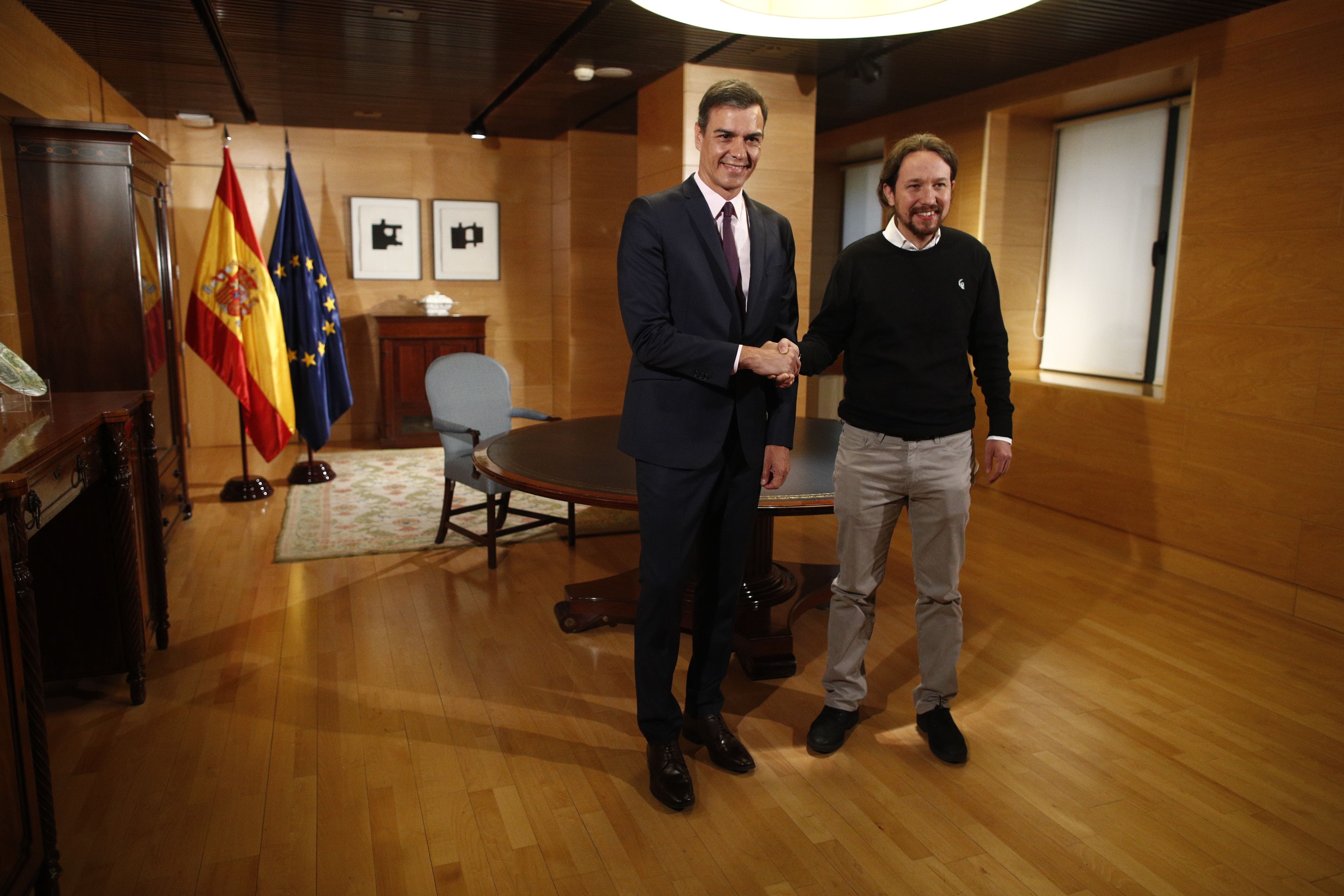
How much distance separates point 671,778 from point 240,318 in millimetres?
4312

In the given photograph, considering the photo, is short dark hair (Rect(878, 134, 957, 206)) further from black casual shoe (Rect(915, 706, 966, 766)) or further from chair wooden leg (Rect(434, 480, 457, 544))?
chair wooden leg (Rect(434, 480, 457, 544))

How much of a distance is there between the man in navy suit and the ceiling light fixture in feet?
0.96

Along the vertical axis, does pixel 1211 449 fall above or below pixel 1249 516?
above

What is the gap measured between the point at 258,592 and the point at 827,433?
249 centimetres

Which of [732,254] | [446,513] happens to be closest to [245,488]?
[446,513]

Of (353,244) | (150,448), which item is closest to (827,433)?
(150,448)

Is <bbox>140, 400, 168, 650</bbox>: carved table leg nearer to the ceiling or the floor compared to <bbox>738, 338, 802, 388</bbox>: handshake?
nearer to the floor

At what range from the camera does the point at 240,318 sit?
5379 millimetres

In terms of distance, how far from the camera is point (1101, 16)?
4074 millimetres

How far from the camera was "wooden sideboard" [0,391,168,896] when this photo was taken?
173 cm

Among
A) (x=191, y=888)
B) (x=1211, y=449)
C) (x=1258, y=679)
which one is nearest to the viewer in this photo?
(x=191, y=888)

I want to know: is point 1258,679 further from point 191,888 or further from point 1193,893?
point 191,888

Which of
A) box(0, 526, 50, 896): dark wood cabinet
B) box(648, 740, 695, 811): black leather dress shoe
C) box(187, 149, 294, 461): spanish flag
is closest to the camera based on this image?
box(0, 526, 50, 896): dark wood cabinet

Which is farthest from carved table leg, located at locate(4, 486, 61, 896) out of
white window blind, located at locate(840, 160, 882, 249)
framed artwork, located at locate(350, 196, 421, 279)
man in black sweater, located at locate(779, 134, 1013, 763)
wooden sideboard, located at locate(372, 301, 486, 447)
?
white window blind, located at locate(840, 160, 882, 249)
